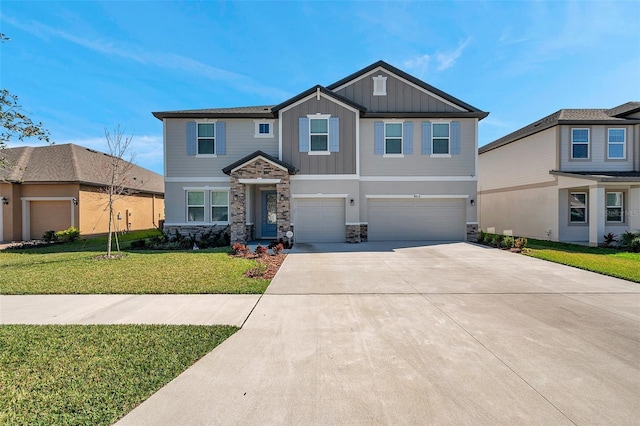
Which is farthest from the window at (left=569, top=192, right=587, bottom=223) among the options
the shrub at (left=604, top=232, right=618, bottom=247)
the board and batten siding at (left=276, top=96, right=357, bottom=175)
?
the board and batten siding at (left=276, top=96, right=357, bottom=175)

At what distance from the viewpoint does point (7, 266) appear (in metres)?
8.02

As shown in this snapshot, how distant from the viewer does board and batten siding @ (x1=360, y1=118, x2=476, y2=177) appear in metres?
13.2

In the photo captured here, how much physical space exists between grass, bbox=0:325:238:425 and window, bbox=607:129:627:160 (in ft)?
63.2

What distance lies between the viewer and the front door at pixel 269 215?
14.1m

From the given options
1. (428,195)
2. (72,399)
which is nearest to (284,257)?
(72,399)

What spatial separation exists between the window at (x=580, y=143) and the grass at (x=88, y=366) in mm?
17811

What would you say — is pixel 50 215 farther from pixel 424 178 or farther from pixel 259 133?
pixel 424 178

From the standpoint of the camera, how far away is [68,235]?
1332cm

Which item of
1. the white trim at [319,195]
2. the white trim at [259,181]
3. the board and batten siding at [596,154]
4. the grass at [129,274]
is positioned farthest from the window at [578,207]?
A: the grass at [129,274]

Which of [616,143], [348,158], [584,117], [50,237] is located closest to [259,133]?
[348,158]

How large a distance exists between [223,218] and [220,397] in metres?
11.6

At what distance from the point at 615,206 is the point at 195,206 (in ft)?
68.1

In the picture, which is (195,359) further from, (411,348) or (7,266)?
(7,266)

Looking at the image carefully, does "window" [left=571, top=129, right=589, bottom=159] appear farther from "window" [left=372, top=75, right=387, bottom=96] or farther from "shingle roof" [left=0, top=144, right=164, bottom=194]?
"shingle roof" [left=0, top=144, right=164, bottom=194]
